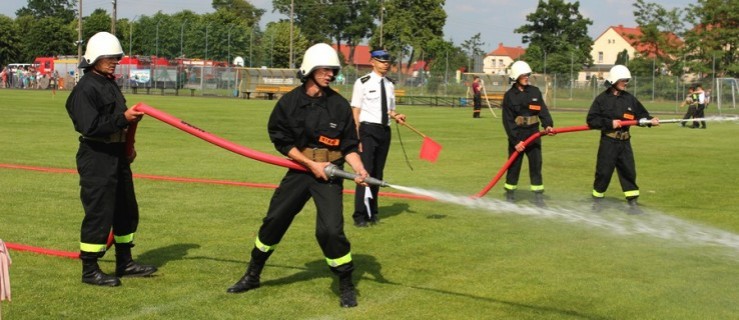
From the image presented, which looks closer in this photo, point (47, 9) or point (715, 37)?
point (715, 37)

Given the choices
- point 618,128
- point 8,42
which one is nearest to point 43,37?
point 8,42

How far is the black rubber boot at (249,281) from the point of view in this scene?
6906 millimetres

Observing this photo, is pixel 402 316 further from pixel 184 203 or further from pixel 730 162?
pixel 730 162

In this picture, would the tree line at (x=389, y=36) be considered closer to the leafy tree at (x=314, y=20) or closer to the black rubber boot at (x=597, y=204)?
the leafy tree at (x=314, y=20)

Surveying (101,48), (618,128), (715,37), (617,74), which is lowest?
(618,128)

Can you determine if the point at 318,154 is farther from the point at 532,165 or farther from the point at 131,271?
the point at 532,165

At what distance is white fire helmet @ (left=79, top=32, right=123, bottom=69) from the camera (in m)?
6.92

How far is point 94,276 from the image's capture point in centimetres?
701

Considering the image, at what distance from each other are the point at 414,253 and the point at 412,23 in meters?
107

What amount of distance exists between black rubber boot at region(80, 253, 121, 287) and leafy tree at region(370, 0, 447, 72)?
10705cm

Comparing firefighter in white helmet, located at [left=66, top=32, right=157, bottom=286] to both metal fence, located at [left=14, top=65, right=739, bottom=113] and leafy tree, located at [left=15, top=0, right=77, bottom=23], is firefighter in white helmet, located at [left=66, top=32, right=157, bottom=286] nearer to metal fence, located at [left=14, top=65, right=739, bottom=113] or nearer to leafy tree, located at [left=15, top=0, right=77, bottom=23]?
metal fence, located at [left=14, top=65, right=739, bottom=113]

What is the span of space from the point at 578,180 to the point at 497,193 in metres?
2.88

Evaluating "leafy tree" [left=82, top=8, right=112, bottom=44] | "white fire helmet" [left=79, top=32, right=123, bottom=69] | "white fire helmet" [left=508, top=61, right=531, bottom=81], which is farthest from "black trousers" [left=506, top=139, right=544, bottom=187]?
"leafy tree" [left=82, top=8, right=112, bottom=44]

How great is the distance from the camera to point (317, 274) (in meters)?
7.62
